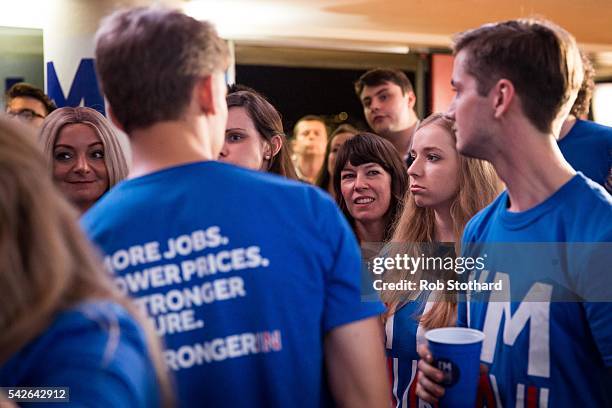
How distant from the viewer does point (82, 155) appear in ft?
9.39

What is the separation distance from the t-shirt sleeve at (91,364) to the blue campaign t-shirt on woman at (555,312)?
1032 mm

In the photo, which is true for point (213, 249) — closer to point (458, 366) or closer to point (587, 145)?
point (458, 366)

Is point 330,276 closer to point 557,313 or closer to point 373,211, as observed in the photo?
point 557,313

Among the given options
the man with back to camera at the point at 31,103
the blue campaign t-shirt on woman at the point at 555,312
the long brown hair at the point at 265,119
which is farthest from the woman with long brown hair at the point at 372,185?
the man with back to camera at the point at 31,103

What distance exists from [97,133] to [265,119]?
66 cm

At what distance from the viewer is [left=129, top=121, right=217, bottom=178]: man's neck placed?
1424 millimetres

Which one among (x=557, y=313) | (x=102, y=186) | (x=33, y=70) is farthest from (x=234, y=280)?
(x=33, y=70)

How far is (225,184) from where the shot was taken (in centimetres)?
138

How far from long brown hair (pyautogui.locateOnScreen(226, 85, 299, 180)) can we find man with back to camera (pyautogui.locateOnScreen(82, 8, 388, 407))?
153 cm

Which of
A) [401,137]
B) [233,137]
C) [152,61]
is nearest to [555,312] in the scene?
[152,61]

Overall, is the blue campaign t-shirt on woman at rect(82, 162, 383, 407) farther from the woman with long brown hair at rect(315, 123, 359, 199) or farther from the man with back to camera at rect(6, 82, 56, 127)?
the woman with long brown hair at rect(315, 123, 359, 199)

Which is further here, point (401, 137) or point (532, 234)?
point (401, 137)

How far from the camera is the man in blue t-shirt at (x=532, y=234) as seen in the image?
1.61 m

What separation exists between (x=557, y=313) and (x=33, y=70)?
5503 mm
